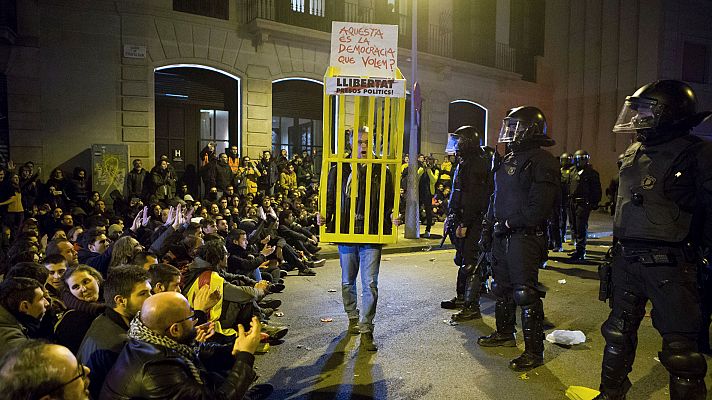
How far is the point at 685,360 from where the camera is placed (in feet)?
10.1

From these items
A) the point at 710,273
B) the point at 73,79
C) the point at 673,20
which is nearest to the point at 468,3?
the point at 673,20

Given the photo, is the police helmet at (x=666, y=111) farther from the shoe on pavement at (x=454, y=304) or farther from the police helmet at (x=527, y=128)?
the shoe on pavement at (x=454, y=304)

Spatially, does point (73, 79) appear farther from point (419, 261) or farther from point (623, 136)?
point (623, 136)

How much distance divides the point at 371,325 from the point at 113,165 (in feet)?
35.0

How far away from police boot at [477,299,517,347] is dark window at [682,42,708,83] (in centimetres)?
2153

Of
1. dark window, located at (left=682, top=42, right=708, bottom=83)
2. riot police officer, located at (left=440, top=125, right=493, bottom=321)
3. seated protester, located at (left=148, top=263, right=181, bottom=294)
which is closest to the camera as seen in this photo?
seated protester, located at (left=148, top=263, right=181, bottom=294)

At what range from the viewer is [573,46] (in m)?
23.8

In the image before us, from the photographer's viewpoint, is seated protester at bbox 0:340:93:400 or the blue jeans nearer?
seated protester at bbox 0:340:93:400

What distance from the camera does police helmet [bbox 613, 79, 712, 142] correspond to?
127 inches

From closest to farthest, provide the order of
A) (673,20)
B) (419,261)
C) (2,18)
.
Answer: (419,261)
(2,18)
(673,20)

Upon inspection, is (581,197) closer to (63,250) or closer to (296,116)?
(63,250)

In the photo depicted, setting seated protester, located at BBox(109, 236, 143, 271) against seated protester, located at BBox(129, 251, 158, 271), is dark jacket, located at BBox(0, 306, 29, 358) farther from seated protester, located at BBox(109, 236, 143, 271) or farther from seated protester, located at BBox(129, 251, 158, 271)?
seated protester, located at BBox(109, 236, 143, 271)

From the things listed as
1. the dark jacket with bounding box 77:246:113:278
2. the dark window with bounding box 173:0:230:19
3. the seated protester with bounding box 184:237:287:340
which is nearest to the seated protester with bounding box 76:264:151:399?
the seated protester with bounding box 184:237:287:340

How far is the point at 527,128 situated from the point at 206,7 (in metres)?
13.2
